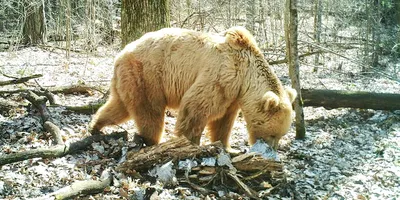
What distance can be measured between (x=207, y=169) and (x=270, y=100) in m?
1.31

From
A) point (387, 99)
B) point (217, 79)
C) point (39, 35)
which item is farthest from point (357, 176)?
point (39, 35)

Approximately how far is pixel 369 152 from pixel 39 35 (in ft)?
48.2

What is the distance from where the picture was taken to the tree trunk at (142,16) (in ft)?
24.2

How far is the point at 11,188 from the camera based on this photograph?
168 inches

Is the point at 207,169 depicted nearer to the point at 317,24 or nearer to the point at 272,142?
the point at 272,142

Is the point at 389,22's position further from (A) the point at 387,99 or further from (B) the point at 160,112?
(B) the point at 160,112

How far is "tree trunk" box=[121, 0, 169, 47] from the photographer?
7.36 m

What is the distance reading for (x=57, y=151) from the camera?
16.2 feet

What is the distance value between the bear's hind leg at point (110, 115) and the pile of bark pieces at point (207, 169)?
130cm

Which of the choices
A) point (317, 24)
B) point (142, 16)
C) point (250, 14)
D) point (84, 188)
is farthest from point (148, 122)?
point (250, 14)

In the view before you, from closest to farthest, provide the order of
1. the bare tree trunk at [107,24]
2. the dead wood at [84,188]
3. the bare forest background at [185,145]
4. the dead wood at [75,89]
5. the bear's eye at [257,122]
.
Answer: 1. the dead wood at [84,188]
2. the bare forest background at [185,145]
3. the bear's eye at [257,122]
4. the dead wood at [75,89]
5. the bare tree trunk at [107,24]


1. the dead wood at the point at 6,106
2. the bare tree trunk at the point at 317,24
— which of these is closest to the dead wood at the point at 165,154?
the dead wood at the point at 6,106

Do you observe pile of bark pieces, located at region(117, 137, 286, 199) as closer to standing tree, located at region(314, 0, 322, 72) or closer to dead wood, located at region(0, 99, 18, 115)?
dead wood, located at region(0, 99, 18, 115)

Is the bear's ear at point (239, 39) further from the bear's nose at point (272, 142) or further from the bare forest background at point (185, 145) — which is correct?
the bare forest background at point (185, 145)
